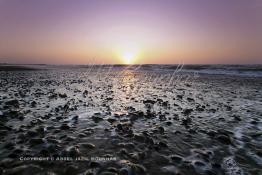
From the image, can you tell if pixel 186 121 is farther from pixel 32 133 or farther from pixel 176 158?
pixel 32 133

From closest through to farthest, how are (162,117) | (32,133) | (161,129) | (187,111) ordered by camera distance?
(32,133)
(161,129)
(162,117)
(187,111)

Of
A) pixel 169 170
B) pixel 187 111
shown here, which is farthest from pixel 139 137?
pixel 187 111

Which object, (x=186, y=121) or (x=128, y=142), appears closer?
(x=128, y=142)

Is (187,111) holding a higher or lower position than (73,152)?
lower

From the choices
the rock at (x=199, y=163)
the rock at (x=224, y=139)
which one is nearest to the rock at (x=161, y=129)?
the rock at (x=224, y=139)

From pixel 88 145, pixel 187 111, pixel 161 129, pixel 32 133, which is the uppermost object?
pixel 32 133

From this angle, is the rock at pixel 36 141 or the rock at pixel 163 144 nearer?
the rock at pixel 36 141

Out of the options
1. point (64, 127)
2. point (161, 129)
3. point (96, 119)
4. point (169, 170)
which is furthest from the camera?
point (96, 119)

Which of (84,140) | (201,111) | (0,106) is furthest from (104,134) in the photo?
(0,106)

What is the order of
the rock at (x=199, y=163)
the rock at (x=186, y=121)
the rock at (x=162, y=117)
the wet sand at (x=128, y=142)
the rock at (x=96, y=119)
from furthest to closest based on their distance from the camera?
1. the rock at (x=162, y=117)
2. the rock at (x=96, y=119)
3. the rock at (x=186, y=121)
4. the rock at (x=199, y=163)
5. the wet sand at (x=128, y=142)

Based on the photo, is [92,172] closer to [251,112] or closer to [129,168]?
[129,168]

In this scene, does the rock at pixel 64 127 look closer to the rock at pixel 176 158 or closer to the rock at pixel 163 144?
the rock at pixel 163 144

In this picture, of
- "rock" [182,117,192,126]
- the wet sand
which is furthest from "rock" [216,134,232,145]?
"rock" [182,117,192,126]

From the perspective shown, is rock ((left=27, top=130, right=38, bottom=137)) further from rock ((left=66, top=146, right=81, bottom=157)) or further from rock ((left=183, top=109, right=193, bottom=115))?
rock ((left=183, top=109, right=193, bottom=115))
